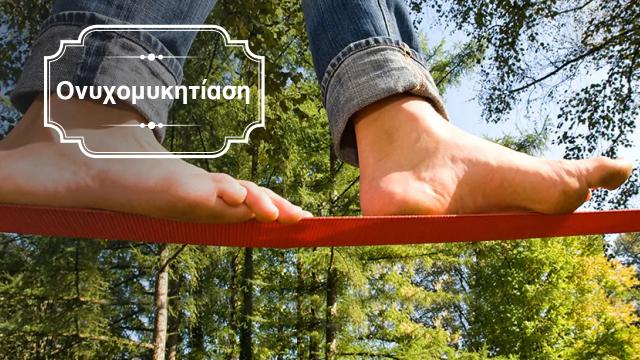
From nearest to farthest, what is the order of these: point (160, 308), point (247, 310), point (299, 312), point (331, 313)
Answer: point (160, 308) → point (331, 313) → point (299, 312) → point (247, 310)

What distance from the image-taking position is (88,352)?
548 centimetres

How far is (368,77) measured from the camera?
0.87 metres

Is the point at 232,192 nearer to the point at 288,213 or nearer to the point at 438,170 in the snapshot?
the point at 288,213

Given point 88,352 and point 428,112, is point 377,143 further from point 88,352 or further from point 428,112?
point 88,352

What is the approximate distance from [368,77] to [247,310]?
7.25 meters

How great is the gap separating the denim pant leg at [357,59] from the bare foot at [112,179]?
0.21 meters

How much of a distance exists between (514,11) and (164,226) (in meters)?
6.06

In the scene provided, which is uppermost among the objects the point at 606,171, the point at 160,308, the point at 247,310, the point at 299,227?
the point at 247,310

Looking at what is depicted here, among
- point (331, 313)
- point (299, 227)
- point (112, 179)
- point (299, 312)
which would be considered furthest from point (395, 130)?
point (299, 312)

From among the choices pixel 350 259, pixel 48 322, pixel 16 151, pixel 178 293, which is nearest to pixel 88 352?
pixel 48 322

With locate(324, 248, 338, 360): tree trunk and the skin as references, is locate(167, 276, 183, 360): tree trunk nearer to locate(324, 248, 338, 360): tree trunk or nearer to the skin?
locate(324, 248, 338, 360): tree trunk

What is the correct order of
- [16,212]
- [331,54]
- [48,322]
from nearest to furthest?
[16,212]
[331,54]
[48,322]

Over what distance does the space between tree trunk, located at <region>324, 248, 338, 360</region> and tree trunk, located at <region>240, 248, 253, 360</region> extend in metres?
1.10

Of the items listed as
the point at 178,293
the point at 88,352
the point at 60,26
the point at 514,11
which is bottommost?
the point at 60,26
